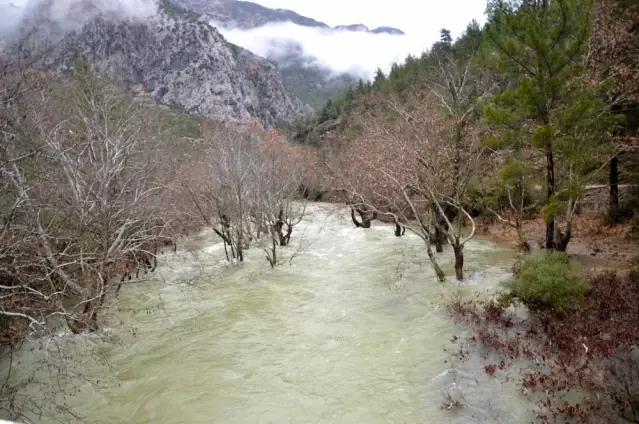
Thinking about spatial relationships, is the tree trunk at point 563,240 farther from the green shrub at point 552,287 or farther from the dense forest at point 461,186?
the green shrub at point 552,287

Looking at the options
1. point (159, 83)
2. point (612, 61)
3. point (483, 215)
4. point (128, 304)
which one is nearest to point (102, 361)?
point (128, 304)

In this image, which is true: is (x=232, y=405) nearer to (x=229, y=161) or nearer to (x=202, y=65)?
(x=229, y=161)

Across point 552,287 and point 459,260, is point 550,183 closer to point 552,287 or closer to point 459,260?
point 459,260

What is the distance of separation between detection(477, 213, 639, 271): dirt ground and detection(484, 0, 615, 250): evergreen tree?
1.83 metres

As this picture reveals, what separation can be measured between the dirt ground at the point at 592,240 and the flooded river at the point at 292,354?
272 centimetres

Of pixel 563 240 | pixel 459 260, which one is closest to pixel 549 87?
pixel 563 240

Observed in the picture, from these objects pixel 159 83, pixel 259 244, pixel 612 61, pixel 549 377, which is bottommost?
pixel 259 244

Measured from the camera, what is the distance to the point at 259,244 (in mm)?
23109

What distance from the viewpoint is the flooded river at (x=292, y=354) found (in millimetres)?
8172

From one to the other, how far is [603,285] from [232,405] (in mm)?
9870

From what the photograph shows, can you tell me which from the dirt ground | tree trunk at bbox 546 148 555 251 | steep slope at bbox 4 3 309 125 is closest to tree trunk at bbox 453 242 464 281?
tree trunk at bbox 546 148 555 251

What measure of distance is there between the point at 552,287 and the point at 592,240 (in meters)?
10.1

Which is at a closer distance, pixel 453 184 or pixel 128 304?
pixel 128 304

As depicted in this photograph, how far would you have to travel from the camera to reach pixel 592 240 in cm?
1833
